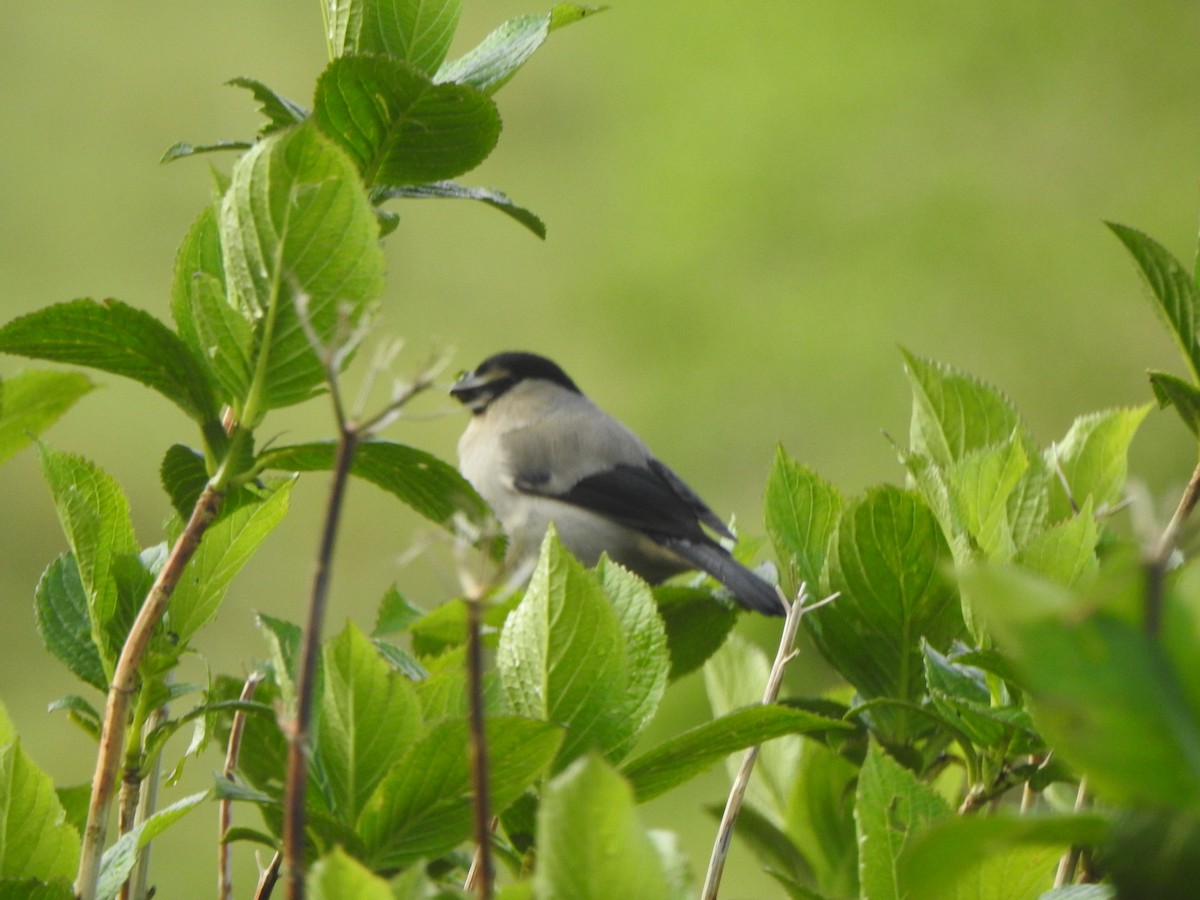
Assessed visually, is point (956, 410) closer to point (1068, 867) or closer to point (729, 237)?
point (1068, 867)

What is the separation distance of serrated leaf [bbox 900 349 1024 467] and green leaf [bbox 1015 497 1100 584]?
0.15 metres

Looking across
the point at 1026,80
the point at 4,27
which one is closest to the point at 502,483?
the point at 1026,80

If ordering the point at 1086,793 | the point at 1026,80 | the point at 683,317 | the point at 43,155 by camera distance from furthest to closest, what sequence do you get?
1. the point at 43,155
2. the point at 1026,80
3. the point at 683,317
4. the point at 1086,793

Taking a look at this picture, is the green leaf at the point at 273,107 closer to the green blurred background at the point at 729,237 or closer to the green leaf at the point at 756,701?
the green leaf at the point at 756,701

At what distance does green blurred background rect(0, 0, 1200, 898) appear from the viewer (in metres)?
3.74

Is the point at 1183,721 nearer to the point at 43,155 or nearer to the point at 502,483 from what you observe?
the point at 502,483

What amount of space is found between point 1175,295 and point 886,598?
197mm

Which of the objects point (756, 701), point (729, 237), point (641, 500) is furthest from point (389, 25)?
point (729, 237)

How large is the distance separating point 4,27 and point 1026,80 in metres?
→ 3.55

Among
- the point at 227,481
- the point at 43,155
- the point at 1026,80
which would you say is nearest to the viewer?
the point at 227,481

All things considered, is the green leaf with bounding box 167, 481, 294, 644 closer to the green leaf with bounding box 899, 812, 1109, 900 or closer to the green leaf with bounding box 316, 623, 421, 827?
the green leaf with bounding box 316, 623, 421, 827

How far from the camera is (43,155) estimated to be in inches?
182

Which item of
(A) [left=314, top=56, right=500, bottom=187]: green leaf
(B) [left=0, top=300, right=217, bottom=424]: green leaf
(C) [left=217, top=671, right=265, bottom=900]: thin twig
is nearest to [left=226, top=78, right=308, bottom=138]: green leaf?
(A) [left=314, top=56, right=500, bottom=187]: green leaf

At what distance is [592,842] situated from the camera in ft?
1.06
